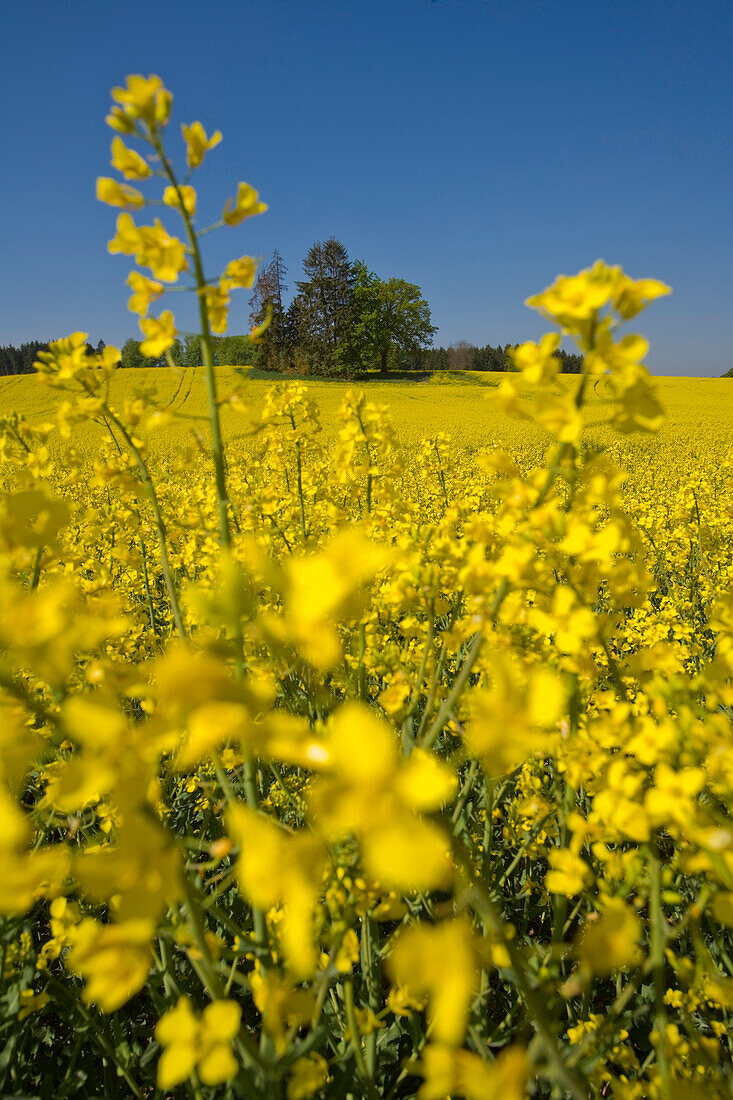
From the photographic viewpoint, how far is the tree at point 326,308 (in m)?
52.4

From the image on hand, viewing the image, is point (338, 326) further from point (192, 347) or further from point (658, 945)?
point (658, 945)

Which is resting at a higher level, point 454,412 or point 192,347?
point 192,347

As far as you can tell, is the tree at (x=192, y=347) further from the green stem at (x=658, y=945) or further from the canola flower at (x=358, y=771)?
the green stem at (x=658, y=945)

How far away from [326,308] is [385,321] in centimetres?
602

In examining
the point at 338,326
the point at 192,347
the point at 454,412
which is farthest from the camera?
the point at 338,326

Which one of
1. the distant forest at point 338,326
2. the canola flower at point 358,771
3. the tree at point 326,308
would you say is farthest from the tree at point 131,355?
the canola flower at point 358,771

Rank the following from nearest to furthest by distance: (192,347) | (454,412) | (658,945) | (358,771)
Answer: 1. (358,771)
2. (658,945)
3. (454,412)
4. (192,347)

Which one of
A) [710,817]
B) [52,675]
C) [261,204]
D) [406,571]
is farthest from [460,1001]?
[261,204]

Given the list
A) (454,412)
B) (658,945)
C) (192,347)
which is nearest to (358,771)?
(658,945)

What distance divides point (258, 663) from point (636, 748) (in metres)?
1.16

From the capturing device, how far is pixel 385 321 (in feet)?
180

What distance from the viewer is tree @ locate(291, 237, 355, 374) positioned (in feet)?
172

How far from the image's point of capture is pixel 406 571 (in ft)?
5.30

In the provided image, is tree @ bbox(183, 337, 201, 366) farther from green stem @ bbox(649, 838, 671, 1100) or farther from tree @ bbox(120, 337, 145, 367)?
tree @ bbox(120, 337, 145, 367)
